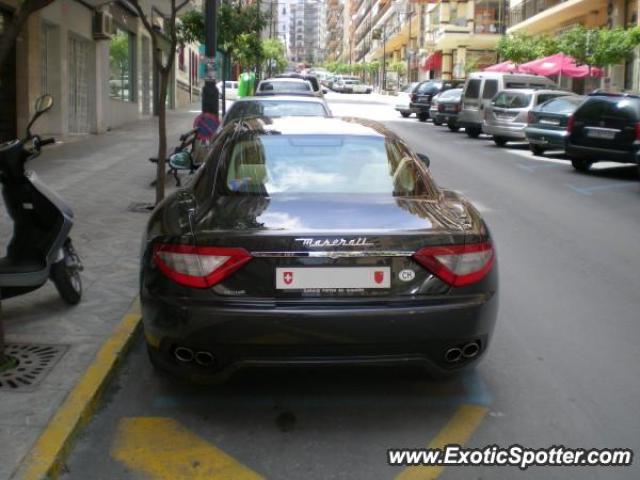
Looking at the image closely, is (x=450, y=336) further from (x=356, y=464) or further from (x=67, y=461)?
(x=67, y=461)

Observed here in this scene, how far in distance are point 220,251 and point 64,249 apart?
249 cm

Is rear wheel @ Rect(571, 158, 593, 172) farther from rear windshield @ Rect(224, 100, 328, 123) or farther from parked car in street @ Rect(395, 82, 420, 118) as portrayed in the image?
parked car in street @ Rect(395, 82, 420, 118)

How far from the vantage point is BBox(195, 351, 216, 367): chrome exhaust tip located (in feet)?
13.1

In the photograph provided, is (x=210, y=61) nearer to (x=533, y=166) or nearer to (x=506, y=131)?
(x=533, y=166)

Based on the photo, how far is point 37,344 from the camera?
5.14 meters

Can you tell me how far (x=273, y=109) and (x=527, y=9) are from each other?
40.4 m

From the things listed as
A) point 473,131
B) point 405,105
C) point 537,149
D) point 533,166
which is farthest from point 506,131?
point 405,105

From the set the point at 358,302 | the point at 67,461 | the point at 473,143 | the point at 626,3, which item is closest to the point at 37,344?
the point at 67,461


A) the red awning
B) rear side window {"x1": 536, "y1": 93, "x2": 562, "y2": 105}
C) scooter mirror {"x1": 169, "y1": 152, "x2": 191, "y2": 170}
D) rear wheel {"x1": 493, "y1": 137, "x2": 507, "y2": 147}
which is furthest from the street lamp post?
the red awning

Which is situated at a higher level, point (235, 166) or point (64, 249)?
point (235, 166)

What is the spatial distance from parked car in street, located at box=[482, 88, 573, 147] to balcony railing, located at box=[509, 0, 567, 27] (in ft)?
71.6

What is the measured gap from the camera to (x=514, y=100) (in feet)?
71.1

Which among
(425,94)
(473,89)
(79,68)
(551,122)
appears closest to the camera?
(551,122)

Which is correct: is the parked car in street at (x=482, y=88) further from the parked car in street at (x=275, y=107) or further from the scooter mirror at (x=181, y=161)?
the scooter mirror at (x=181, y=161)
